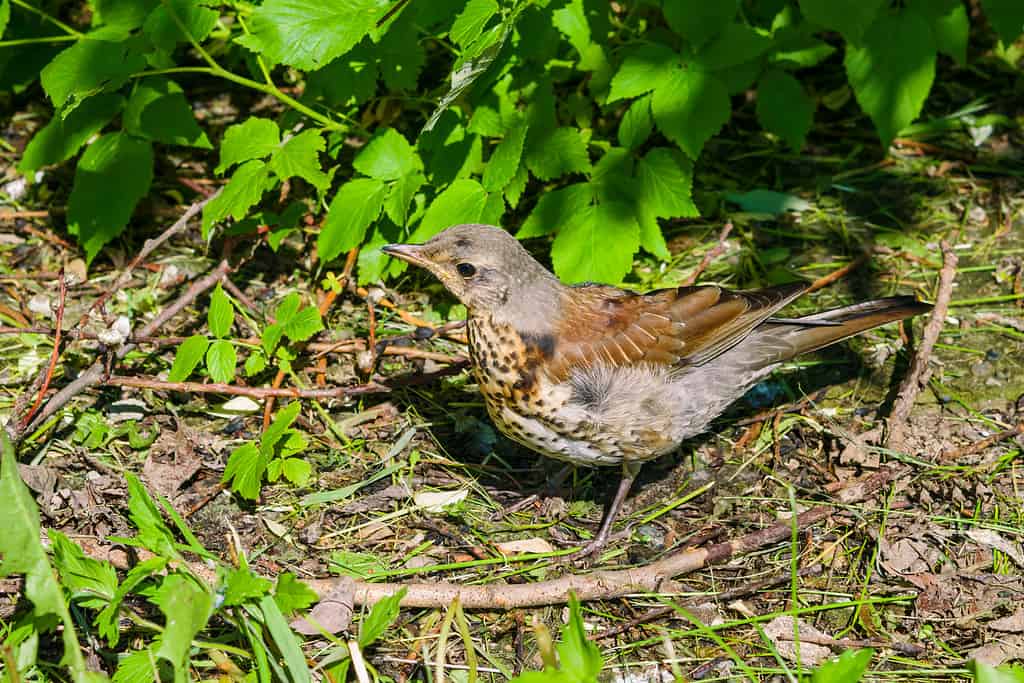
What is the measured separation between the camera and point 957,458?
4234 millimetres

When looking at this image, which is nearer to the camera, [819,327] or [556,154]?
[819,327]

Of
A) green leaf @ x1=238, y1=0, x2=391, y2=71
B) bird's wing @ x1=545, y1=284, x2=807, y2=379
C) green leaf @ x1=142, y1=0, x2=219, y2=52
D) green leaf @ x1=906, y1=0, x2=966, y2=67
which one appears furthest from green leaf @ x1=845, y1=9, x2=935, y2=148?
green leaf @ x1=142, y1=0, x2=219, y2=52

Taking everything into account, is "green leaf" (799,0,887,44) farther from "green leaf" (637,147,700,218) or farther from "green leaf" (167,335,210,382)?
"green leaf" (167,335,210,382)

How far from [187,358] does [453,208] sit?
3.78 feet

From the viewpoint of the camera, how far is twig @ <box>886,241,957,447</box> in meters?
4.33

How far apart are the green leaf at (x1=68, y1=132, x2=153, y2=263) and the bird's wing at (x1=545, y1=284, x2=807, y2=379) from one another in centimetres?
191

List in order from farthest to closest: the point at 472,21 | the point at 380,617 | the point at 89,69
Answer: the point at 89,69 → the point at 472,21 → the point at 380,617

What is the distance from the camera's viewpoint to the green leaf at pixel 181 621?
108 inches

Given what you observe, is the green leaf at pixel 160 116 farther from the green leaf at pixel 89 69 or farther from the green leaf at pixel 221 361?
the green leaf at pixel 221 361

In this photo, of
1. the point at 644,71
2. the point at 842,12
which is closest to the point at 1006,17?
the point at 842,12

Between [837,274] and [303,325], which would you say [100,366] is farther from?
[837,274]

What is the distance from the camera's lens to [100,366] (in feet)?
14.3

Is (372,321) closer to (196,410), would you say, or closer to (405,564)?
(196,410)

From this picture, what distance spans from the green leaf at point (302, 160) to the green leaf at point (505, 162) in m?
0.65
